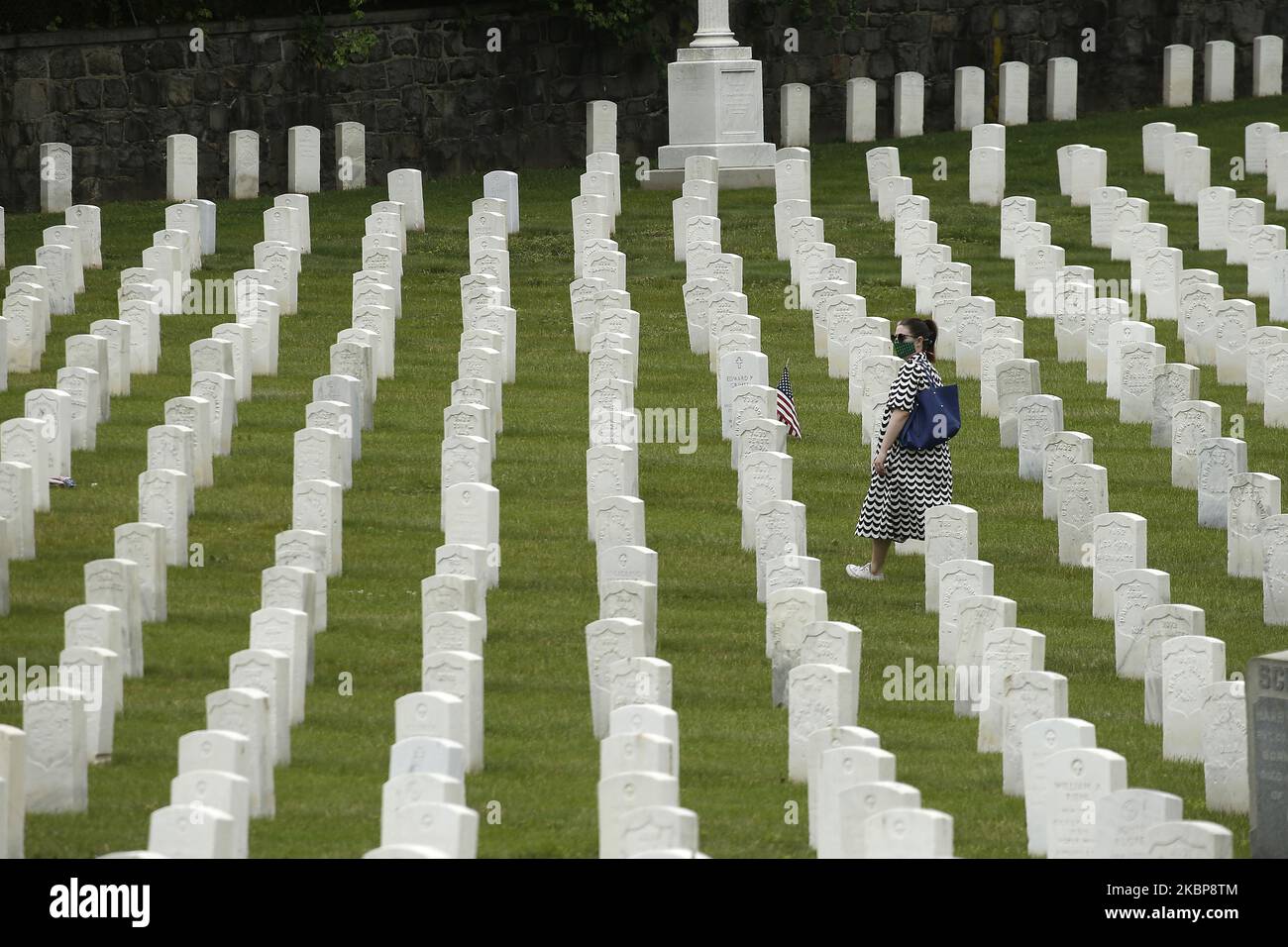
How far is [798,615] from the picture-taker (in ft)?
38.2

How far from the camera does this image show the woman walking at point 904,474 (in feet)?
45.5

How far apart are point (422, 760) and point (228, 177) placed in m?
18.9

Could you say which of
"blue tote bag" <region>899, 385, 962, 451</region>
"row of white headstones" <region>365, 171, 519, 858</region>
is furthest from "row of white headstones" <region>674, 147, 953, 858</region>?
"row of white headstones" <region>365, 171, 519, 858</region>

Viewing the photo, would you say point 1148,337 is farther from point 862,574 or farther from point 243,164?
point 243,164

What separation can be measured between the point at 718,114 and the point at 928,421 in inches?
473

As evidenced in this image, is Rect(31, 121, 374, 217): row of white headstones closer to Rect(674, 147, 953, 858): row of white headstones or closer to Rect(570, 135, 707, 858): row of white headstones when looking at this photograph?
Rect(570, 135, 707, 858): row of white headstones

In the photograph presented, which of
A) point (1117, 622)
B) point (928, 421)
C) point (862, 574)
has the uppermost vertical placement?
point (928, 421)

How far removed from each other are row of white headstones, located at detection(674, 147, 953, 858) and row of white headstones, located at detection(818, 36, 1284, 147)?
8.15 meters

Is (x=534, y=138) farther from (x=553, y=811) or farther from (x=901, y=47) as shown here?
(x=553, y=811)

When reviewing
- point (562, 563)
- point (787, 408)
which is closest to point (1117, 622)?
point (562, 563)

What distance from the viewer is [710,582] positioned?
13727 mm

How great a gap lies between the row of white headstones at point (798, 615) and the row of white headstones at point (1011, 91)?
8.15 meters
